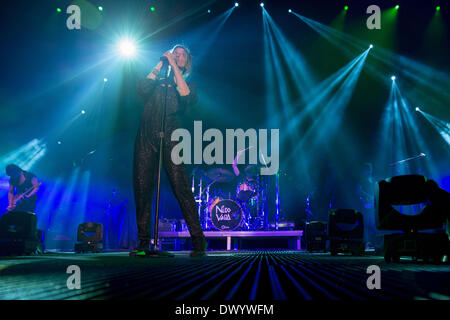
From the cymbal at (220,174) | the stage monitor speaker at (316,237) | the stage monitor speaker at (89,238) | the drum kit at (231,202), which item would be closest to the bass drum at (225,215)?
the drum kit at (231,202)

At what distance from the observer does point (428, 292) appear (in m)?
0.87

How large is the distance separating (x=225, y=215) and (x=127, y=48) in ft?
15.3

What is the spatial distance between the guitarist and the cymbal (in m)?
3.83

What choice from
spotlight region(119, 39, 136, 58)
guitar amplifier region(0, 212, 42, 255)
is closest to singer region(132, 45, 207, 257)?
guitar amplifier region(0, 212, 42, 255)

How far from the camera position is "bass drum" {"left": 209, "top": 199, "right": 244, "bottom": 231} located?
7.64m

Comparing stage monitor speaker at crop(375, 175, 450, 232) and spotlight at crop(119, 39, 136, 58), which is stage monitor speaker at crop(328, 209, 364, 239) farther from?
spotlight at crop(119, 39, 136, 58)

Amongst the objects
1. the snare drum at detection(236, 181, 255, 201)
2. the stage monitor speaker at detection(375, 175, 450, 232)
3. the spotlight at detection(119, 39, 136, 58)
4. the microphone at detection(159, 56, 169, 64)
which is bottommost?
the stage monitor speaker at detection(375, 175, 450, 232)

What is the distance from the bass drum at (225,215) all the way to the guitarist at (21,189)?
388cm

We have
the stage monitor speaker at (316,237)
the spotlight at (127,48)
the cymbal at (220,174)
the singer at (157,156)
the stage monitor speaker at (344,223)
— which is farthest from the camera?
the cymbal at (220,174)

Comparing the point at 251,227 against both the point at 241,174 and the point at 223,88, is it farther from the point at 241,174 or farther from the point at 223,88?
the point at 223,88

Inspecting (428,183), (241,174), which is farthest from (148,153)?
(241,174)

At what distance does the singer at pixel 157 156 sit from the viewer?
284 centimetres

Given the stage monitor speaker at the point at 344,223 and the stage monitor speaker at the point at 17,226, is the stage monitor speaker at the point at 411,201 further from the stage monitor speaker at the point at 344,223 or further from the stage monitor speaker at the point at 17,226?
the stage monitor speaker at the point at 17,226

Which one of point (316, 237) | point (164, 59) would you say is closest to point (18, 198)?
point (164, 59)
